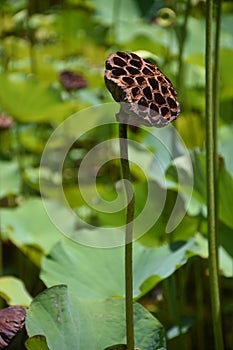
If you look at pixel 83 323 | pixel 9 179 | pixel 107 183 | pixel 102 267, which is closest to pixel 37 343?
pixel 83 323

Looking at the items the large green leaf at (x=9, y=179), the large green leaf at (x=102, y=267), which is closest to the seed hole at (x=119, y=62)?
the large green leaf at (x=102, y=267)

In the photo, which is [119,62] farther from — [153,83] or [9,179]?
[9,179]

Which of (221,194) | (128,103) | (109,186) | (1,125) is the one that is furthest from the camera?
(109,186)

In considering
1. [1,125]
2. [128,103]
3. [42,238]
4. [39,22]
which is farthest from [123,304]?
[39,22]

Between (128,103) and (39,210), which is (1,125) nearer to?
(39,210)

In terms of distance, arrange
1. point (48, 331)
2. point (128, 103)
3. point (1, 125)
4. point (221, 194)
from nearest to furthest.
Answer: point (128, 103) → point (48, 331) → point (221, 194) → point (1, 125)

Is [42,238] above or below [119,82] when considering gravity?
below

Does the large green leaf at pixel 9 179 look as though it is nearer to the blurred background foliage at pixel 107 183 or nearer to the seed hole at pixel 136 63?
the blurred background foliage at pixel 107 183
